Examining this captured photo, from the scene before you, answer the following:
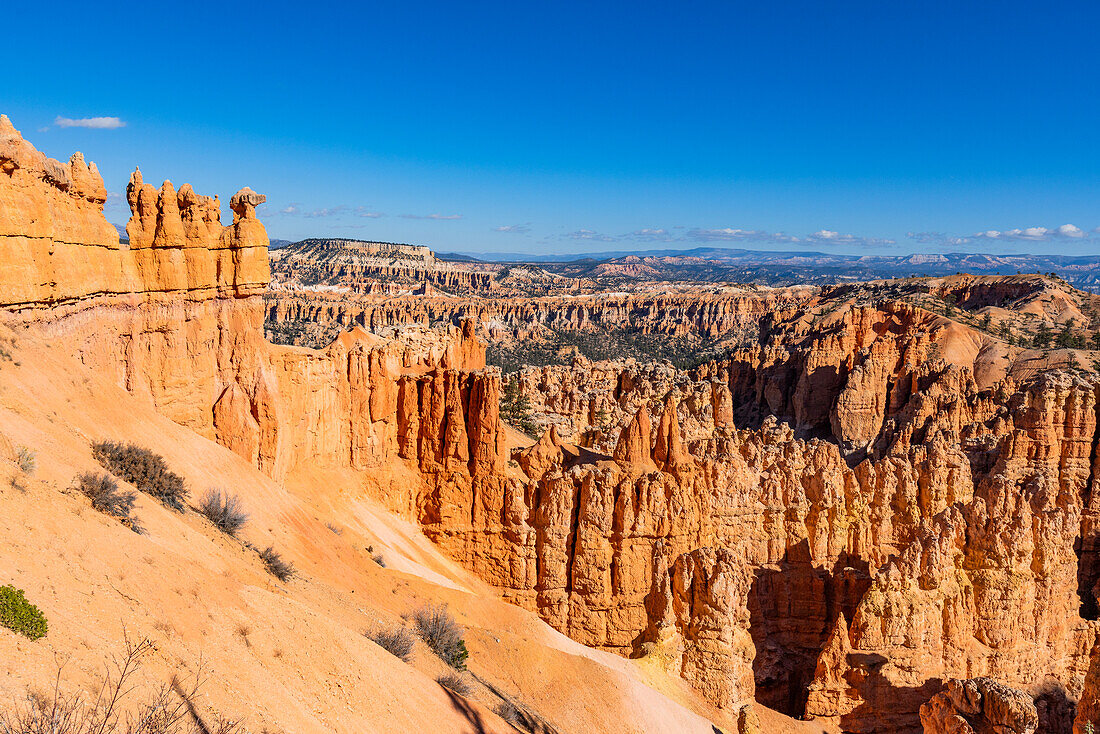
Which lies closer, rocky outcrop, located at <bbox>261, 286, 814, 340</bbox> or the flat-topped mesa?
the flat-topped mesa

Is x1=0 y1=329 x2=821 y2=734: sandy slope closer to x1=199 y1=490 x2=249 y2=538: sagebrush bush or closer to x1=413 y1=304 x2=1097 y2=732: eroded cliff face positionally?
x1=199 y1=490 x2=249 y2=538: sagebrush bush

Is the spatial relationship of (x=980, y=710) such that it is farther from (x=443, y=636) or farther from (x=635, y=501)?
(x=443, y=636)

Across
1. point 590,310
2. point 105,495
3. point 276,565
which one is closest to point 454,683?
point 276,565

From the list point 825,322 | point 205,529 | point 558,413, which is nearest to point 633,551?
point 205,529

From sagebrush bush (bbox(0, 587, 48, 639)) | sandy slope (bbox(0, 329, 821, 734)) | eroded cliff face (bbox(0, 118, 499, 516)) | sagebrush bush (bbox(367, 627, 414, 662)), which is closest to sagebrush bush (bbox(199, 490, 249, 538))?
sandy slope (bbox(0, 329, 821, 734))

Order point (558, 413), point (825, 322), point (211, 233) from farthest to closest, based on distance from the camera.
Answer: point (825, 322), point (558, 413), point (211, 233)

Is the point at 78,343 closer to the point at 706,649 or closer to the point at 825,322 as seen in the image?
the point at 706,649
